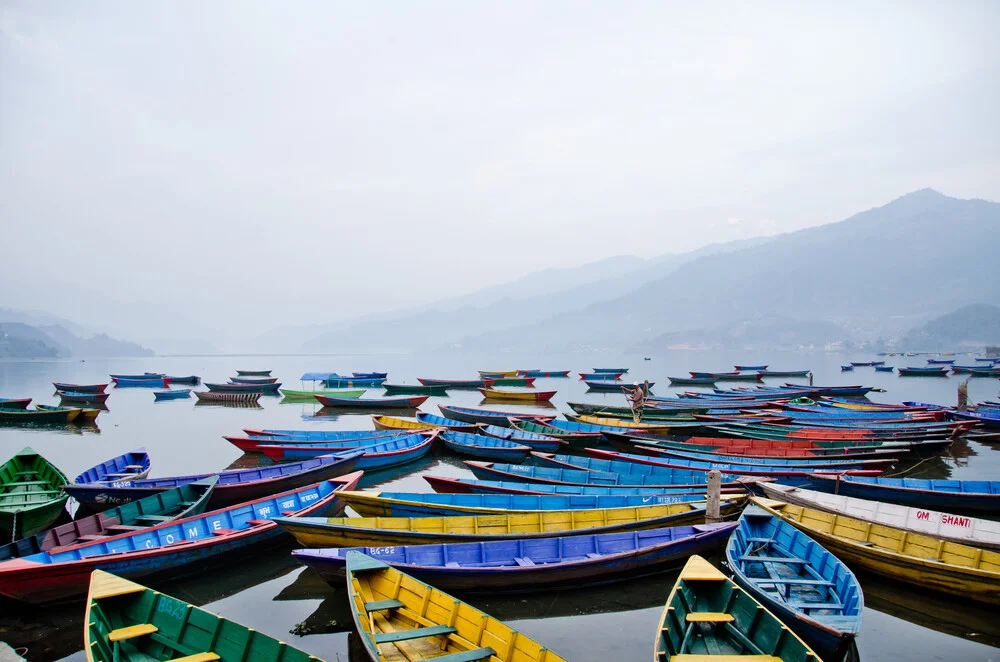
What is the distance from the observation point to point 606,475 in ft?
49.4

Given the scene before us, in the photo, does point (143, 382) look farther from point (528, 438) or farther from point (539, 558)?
point (539, 558)

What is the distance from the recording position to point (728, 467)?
52.9 feet

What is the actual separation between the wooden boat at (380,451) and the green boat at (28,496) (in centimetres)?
673

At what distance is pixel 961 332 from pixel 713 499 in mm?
218571

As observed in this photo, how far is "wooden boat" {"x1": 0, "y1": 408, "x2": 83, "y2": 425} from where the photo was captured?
32.6 meters

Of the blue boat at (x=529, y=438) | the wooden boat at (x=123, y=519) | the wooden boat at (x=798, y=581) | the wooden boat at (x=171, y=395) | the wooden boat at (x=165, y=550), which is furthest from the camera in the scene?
the wooden boat at (x=171, y=395)

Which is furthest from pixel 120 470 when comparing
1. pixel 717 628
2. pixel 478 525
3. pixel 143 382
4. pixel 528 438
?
pixel 143 382

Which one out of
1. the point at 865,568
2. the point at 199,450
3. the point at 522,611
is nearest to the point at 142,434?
the point at 199,450

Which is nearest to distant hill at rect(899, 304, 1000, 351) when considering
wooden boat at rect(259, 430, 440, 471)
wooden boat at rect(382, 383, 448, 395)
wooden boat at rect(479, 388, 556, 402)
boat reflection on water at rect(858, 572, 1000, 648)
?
wooden boat at rect(479, 388, 556, 402)

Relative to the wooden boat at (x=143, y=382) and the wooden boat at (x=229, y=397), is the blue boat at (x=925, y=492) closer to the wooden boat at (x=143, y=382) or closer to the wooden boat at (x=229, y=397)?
the wooden boat at (x=229, y=397)

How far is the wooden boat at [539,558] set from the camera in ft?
28.4

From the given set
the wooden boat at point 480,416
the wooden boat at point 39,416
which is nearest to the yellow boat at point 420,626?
the wooden boat at point 480,416

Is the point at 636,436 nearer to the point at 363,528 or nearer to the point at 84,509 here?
the point at 363,528

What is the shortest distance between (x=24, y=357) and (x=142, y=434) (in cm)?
18242
